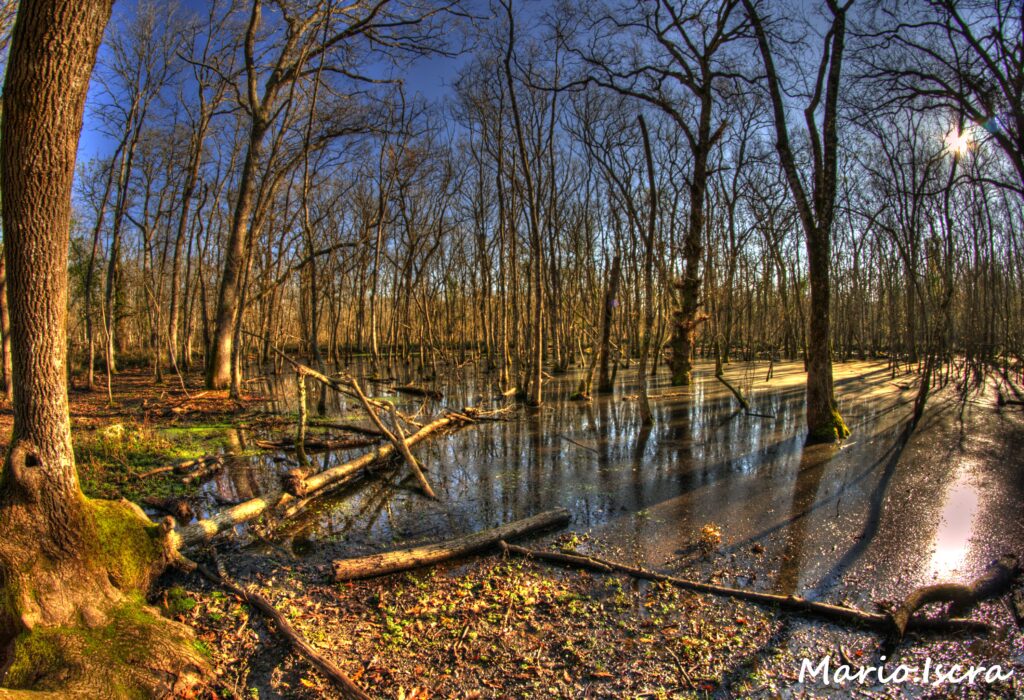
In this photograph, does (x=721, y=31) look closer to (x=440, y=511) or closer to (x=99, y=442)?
(x=440, y=511)

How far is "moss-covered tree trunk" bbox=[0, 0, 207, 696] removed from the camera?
9.55ft

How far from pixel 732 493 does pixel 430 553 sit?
13.4 feet

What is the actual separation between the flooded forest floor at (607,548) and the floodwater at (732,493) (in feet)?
0.12

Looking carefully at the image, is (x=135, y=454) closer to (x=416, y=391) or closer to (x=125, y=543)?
(x=125, y=543)

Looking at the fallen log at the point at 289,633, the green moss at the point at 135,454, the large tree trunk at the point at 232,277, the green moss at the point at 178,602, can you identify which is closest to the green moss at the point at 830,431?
the fallen log at the point at 289,633

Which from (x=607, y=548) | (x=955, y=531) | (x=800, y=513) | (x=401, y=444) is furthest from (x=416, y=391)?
(x=955, y=531)

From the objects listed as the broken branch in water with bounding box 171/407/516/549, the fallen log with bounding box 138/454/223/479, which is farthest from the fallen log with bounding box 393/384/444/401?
the fallen log with bounding box 138/454/223/479

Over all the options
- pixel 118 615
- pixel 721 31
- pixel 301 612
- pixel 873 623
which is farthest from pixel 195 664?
pixel 721 31

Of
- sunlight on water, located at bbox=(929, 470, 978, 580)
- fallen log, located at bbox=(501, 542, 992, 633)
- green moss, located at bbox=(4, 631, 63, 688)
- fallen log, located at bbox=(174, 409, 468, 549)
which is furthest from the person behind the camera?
Result: fallen log, located at bbox=(174, 409, 468, 549)

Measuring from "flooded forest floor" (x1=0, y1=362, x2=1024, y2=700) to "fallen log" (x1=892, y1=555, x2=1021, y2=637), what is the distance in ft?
0.33

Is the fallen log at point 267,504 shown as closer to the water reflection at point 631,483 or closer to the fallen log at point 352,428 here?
the water reflection at point 631,483

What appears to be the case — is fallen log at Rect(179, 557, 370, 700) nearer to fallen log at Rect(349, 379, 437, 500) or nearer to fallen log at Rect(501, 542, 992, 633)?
fallen log at Rect(501, 542, 992, 633)

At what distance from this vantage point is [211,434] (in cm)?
1039

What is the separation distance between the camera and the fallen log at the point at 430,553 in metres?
4.41
